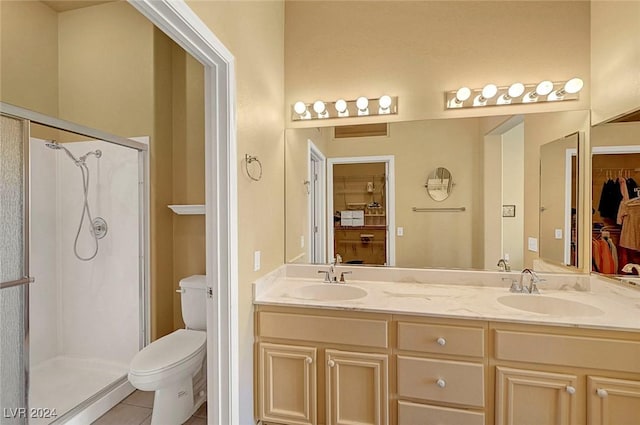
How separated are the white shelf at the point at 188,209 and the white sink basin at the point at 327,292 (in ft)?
3.08

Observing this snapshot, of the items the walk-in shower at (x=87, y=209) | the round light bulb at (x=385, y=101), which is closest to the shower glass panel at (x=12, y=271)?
the walk-in shower at (x=87, y=209)

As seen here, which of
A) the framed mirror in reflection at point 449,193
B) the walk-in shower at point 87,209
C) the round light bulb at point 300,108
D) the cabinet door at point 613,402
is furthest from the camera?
the walk-in shower at point 87,209

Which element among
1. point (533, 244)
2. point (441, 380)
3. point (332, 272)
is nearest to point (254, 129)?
point (332, 272)

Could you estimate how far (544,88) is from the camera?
187cm

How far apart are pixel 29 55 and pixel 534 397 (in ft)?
13.1

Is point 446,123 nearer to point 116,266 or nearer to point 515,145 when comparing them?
point 515,145

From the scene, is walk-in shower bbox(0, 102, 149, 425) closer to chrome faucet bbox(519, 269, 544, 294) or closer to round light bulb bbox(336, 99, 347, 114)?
round light bulb bbox(336, 99, 347, 114)

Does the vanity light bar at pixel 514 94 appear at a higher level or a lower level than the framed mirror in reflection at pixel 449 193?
higher

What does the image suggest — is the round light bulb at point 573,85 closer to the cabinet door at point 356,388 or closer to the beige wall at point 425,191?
the beige wall at point 425,191

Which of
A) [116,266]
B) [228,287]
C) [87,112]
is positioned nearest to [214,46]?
[228,287]

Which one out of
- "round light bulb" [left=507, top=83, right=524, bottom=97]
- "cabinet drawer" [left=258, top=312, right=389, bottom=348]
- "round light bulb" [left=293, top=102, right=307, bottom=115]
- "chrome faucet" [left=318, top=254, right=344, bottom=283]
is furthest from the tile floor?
"round light bulb" [left=507, top=83, right=524, bottom=97]

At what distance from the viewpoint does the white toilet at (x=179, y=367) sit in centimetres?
163

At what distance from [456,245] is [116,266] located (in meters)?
2.61

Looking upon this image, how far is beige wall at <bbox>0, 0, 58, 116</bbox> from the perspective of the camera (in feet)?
7.11
